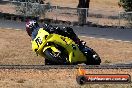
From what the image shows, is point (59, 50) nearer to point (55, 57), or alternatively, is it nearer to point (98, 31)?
point (55, 57)

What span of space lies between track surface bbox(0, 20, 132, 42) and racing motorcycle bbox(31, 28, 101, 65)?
12.1 m

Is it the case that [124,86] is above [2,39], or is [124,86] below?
above

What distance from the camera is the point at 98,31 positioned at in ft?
95.5

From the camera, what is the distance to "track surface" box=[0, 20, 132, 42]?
27.1 meters

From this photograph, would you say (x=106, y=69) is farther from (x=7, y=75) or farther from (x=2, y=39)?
(x=2, y=39)

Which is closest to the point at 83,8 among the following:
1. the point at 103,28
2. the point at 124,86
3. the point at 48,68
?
the point at 103,28

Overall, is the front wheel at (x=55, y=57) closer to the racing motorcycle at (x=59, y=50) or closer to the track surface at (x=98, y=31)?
the racing motorcycle at (x=59, y=50)

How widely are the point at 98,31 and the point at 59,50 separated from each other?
1524 centimetres

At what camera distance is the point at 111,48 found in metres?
23.0

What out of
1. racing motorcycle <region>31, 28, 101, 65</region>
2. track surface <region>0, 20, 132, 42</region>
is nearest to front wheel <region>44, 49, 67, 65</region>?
racing motorcycle <region>31, 28, 101, 65</region>

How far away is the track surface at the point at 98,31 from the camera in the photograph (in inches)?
1068

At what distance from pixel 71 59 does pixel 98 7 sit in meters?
45.3

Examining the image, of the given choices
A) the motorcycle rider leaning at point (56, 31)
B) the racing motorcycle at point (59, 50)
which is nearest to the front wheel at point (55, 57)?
the racing motorcycle at point (59, 50)

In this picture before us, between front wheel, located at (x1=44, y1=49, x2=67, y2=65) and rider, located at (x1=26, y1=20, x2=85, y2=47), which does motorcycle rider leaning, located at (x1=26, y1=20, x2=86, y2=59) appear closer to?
rider, located at (x1=26, y1=20, x2=85, y2=47)
